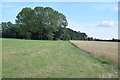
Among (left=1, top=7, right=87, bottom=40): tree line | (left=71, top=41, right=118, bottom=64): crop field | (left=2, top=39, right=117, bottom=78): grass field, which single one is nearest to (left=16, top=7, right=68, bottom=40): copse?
(left=1, top=7, right=87, bottom=40): tree line

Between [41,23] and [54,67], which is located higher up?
[41,23]

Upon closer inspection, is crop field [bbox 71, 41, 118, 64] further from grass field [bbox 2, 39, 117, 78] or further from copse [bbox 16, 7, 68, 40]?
copse [bbox 16, 7, 68, 40]

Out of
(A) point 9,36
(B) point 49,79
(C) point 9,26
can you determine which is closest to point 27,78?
(B) point 49,79

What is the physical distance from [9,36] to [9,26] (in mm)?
9223

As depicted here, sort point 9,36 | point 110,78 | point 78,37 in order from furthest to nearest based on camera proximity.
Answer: point 78,37, point 9,36, point 110,78

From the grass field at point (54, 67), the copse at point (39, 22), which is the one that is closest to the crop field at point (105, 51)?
the grass field at point (54, 67)

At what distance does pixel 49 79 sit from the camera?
7.12 meters

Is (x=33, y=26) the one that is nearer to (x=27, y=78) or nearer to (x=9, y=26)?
(x=9, y=26)

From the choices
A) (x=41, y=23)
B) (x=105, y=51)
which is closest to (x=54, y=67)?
(x=105, y=51)

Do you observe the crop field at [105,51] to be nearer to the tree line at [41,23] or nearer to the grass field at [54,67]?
the grass field at [54,67]

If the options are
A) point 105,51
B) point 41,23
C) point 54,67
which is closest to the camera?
point 54,67

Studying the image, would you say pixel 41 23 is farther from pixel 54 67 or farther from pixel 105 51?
pixel 54 67

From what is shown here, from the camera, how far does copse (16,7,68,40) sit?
8488cm

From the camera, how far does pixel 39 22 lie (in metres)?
85.4
